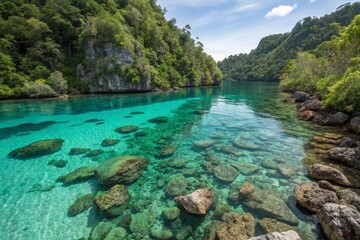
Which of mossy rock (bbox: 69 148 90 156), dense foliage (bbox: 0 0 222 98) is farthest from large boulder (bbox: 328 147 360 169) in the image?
dense foliage (bbox: 0 0 222 98)

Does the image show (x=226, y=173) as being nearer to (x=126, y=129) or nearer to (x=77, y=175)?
(x=77, y=175)

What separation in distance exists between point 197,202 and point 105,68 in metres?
46.4

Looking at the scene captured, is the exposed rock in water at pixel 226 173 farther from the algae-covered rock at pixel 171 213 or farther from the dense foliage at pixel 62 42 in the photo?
the dense foliage at pixel 62 42

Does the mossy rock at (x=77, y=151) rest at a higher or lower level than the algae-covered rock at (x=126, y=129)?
lower

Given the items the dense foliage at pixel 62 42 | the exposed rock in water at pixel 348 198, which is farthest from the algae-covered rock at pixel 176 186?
the dense foliage at pixel 62 42

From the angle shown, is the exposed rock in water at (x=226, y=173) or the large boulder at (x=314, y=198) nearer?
the large boulder at (x=314, y=198)

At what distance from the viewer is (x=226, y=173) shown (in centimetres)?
896

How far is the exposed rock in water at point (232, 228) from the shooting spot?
520 centimetres

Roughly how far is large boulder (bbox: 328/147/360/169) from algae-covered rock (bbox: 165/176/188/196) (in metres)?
8.53

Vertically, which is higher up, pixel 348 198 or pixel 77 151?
pixel 348 198

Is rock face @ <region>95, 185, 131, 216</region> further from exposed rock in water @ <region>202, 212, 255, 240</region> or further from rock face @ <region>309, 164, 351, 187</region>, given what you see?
rock face @ <region>309, 164, 351, 187</region>

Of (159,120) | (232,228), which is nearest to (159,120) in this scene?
(159,120)

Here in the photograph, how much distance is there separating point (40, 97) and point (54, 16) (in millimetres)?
25813

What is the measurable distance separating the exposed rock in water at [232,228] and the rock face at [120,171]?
4.58m
